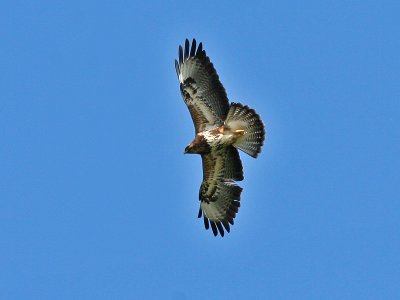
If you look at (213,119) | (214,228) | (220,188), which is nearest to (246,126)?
(213,119)

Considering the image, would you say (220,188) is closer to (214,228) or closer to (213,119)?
(214,228)

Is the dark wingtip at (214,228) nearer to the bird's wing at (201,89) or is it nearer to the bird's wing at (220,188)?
the bird's wing at (220,188)

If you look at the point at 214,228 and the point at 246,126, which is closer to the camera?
the point at 246,126

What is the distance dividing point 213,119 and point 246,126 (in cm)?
57

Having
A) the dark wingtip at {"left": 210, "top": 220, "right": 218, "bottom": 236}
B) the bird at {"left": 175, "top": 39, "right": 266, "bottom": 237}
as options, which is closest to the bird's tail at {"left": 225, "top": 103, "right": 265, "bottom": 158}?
the bird at {"left": 175, "top": 39, "right": 266, "bottom": 237}

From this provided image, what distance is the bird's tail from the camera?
1780 centimetres

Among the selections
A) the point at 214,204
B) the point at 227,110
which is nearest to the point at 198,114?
the point at 227,110

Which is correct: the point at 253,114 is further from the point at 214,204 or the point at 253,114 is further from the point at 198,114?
the point at 214,204

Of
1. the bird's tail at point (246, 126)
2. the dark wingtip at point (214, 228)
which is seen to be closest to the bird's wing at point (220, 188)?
the dark wingtip at point (214, 228)

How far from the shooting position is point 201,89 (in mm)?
17938

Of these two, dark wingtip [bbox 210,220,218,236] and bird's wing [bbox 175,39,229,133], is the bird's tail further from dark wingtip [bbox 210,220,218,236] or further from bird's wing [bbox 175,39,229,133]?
dark wingtip [bbox 210,220,218,236]

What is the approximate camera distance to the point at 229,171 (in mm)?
18516

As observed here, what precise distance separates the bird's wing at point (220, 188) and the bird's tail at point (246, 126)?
385mm

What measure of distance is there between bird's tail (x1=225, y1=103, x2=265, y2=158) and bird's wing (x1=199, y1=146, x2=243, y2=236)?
1.26ft
